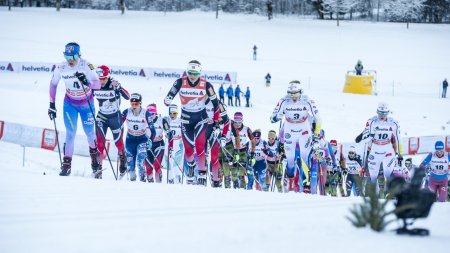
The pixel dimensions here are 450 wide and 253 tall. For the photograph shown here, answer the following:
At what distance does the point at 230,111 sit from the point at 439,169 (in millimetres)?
16671

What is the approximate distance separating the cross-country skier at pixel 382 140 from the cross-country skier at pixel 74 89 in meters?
6.39

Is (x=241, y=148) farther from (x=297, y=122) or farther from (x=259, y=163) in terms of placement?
(x=297, y=122)

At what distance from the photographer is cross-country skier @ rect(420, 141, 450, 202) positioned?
1616 centimetres

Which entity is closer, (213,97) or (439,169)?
(213,97)

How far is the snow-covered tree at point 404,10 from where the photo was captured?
78.9 meters

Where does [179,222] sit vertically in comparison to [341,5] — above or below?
below

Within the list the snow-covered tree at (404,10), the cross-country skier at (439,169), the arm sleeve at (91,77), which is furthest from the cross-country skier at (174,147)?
the snow-covered tree at (404,10)

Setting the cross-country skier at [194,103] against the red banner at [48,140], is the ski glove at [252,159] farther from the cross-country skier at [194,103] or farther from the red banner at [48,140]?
the red banner at [48,140]

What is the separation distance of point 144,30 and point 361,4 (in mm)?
34335

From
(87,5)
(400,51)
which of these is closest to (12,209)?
(400,51)

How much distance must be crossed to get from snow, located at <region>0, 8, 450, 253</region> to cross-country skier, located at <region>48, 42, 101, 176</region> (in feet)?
3.35

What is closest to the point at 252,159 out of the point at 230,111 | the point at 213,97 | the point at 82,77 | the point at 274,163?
the point at 274,163

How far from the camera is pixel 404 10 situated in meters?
79.6

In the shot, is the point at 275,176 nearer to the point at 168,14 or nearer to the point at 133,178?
the point at 133,178
